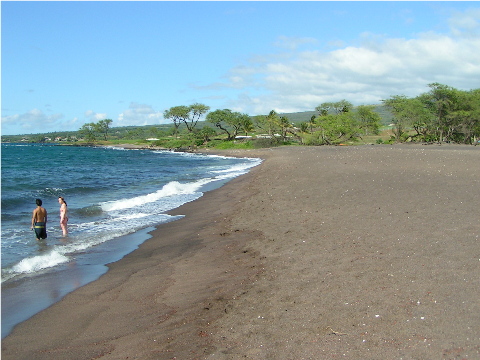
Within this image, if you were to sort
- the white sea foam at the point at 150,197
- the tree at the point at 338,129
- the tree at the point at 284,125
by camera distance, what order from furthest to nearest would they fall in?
the tree at the point at 284,125
the tree at the point at 338,129
the white sea foam at the point at 150,197


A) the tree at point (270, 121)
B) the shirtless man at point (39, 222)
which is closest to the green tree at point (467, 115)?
the tree at point (270, 121)

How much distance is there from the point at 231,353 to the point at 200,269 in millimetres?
4013

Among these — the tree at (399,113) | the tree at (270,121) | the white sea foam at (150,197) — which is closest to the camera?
the white sea foam at (150,197)

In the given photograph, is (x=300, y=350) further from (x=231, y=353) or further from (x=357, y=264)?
(x=357, y=264)

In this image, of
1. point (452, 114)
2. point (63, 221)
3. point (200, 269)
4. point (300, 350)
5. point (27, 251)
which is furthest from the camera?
point (452, 114)

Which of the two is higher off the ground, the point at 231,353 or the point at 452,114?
the point at 452,114

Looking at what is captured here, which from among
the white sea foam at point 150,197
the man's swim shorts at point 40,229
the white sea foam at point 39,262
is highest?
the man's swim shorts at point 40,229

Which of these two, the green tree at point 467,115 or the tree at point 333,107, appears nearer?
the green tree at point 467,115

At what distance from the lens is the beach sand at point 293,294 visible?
16.7ft

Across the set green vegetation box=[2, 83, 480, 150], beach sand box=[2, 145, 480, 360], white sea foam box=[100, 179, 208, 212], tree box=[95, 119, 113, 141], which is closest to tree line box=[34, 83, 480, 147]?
green vegetation box=[2, 83, 480, 150]

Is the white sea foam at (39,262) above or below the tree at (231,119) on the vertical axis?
below

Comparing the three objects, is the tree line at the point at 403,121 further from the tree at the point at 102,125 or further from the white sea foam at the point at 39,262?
the tree at the point at 102,125

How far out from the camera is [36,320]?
22.8ft

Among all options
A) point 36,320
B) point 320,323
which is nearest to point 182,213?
point 36,320
